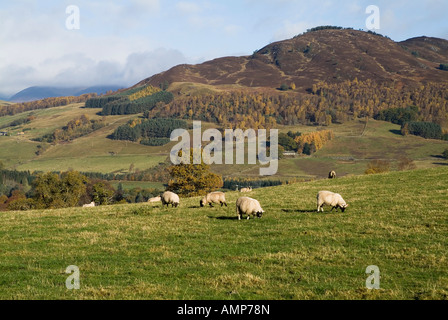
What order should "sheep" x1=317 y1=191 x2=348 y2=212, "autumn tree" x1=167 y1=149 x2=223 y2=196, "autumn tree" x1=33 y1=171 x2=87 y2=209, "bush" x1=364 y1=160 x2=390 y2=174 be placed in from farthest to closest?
"bush" x1=364 y1=160 x2=390 y2=174 < "autumn tree" x1=33 y1=171 x2=87 y2=209 < "autumn tree" x1=167 y1=149 x2=223 y2=196 < "sheep" x1=317 y1=191 x2=348 y2=212

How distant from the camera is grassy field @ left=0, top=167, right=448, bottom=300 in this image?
1191cm

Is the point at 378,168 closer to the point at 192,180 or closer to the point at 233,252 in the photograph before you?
the point at 192,180

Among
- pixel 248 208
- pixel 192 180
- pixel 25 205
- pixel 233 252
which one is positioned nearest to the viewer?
pixel 233 252

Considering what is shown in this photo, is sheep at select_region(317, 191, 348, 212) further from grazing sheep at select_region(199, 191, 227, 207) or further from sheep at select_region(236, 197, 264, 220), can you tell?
grazing sheep at select_region(199, 191, 227, 207)

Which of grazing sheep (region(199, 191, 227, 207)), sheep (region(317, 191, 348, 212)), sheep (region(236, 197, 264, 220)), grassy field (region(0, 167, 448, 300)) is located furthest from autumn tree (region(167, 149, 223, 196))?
sheep (region(236, 197, 264, 220))

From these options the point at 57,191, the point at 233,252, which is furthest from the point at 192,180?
the point at 233,252

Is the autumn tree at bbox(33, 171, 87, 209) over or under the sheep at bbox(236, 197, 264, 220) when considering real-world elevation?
under

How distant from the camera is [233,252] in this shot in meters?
16.4

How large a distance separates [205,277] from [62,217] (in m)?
18.2

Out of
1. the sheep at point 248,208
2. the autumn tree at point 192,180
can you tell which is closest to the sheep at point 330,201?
the sheep at point 248,208

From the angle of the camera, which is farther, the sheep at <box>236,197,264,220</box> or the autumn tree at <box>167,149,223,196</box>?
the autumn tree at <box>167,149,223,196</box>

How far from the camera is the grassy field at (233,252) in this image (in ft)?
39.1
